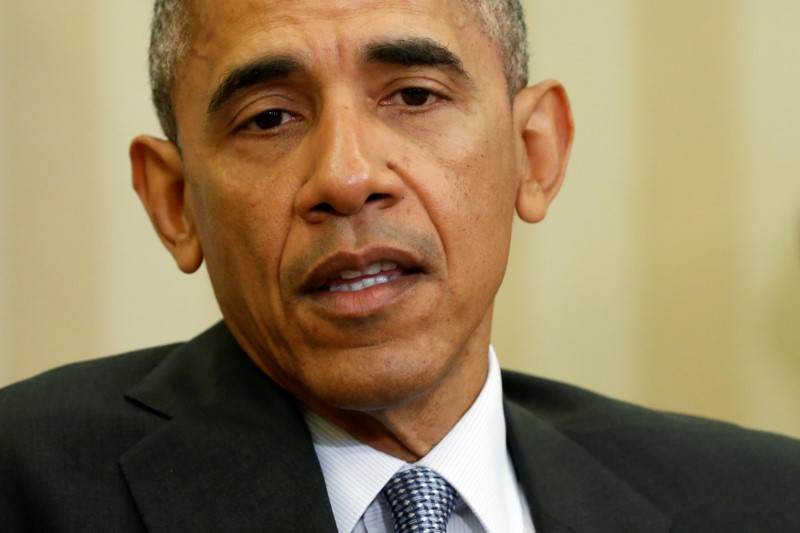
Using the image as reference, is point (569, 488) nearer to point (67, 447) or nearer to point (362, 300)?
point (362, 300)

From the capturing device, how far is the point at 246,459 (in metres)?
1.81

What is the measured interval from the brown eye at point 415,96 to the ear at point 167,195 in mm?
428

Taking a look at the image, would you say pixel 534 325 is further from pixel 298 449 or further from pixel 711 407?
pixel 298 449

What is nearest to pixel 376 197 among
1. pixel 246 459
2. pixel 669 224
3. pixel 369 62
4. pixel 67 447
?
pixel 369 62

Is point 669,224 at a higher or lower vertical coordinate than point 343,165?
lower

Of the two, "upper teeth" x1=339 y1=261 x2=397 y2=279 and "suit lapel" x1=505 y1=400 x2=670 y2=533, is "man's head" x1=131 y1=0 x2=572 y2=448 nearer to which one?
"upper teeth" x1=339 y1=261 x2=397 y2=279

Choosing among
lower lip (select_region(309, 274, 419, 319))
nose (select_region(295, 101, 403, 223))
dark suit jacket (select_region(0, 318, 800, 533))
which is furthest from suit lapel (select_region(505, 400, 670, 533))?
nose (select_region(295, 101, 403, 223))

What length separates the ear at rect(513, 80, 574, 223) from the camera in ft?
6.85

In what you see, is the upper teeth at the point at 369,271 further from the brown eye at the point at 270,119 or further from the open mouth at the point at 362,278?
the brown eye at the point at 270,119

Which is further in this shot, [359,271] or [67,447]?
[67,447]

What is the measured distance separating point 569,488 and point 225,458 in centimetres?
65

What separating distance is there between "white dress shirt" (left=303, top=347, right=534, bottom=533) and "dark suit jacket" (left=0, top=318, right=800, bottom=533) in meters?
0.06

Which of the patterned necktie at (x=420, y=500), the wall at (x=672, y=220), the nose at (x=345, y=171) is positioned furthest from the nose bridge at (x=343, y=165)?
the wall at (x=672, y=220)

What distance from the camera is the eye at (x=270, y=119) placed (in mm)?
1823
